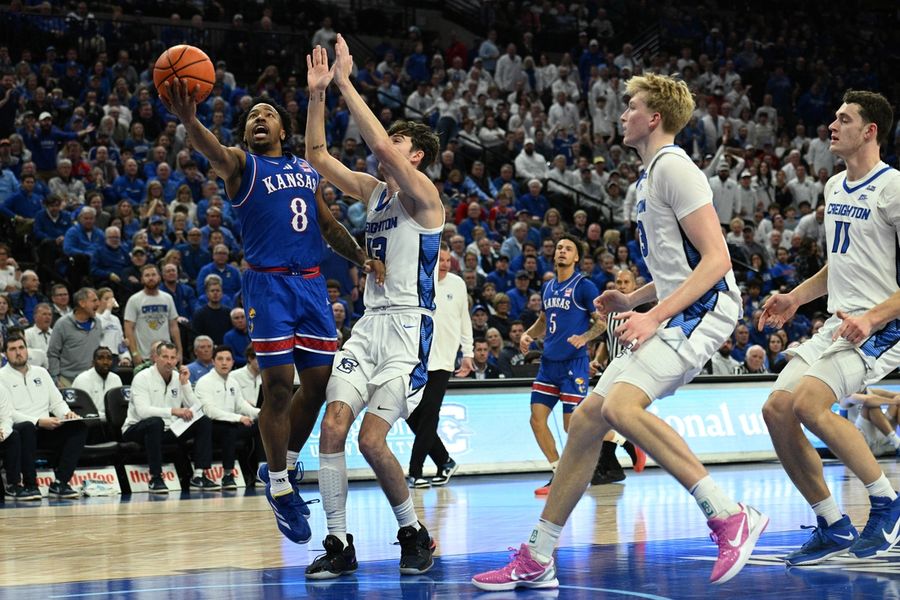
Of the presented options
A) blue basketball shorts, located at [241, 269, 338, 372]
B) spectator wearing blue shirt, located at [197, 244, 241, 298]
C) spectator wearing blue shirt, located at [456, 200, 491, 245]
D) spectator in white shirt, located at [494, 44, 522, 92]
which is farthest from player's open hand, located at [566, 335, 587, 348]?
spectator in white shirt, located at [494, 44, 522, 92]

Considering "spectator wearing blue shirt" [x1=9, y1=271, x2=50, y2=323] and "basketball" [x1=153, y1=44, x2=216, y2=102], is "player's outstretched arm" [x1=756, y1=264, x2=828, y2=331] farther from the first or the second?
"spectator wearing blue shirt" [x1=9, y1=271, x2=50, y2=323]

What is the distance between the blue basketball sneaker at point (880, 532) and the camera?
6.02 meters

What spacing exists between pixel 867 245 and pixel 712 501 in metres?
1.96

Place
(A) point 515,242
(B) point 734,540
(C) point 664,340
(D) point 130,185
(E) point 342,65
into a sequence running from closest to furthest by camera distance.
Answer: (B) point 734,540 → (C) point 664,340 → (E) point 342,65 → (D) point 130,185 → (A) point 515,242

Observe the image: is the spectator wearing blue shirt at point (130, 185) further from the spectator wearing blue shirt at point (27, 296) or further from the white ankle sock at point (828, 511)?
the white ankle sock at point (828, 511)

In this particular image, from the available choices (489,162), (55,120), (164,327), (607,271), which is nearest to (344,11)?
(489,162)

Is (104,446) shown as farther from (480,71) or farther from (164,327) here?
(480,71)

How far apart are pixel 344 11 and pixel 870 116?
20483mm

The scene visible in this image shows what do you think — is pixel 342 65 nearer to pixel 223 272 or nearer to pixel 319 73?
pixel 319 73

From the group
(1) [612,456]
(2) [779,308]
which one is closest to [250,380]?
(1) [612,456]

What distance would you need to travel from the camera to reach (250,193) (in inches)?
259

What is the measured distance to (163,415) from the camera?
1194 cm

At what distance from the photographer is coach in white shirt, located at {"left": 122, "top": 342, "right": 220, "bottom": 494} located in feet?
39.0

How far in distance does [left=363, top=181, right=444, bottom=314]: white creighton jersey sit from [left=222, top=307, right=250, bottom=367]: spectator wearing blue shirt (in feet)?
25.1
